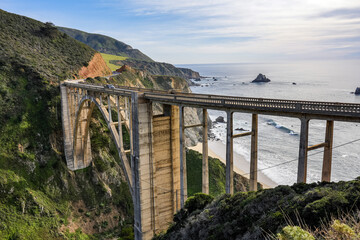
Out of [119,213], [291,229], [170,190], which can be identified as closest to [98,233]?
[119,213]

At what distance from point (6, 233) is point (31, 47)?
38.7 m

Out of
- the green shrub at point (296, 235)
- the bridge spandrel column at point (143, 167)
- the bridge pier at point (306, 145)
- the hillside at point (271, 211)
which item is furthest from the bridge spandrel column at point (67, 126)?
the green shrub at point (296, 235)

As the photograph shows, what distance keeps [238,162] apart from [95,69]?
37.9 meters

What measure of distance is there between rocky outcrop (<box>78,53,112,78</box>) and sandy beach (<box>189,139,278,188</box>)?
98.4 feet

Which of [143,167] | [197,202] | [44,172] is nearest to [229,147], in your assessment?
[197,202]

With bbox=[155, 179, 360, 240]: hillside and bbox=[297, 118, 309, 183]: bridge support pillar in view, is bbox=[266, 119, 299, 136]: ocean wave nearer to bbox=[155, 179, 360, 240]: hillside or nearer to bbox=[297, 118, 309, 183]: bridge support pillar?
bbox=[155, 179, 360, 240]: hillside

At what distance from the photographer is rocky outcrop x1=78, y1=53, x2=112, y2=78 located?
176 feet

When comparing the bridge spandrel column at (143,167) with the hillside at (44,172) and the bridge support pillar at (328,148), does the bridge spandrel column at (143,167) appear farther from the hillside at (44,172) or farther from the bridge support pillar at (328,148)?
the bridge support pillar at (328,148)

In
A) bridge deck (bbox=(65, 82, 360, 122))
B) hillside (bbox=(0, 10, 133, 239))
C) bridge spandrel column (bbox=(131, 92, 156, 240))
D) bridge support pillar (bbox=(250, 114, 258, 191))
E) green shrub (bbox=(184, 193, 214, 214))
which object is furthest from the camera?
hillside (bbox=(0, 10, 133, 239))

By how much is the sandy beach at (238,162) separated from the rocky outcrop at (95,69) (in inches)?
1181

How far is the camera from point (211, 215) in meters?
17.3

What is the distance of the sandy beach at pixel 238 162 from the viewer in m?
46.6

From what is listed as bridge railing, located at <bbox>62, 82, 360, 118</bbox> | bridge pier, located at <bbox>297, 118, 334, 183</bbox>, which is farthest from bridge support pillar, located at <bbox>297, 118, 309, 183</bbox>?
bridge railing, located at <bbox>62, 82, 360, 118</bbox>

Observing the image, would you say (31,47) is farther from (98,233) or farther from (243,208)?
(243,208)
